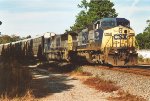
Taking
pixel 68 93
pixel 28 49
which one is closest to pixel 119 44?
pixel 68 93

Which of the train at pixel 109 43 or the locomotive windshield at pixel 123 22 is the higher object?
the locomotive windshield at pixel 123 22

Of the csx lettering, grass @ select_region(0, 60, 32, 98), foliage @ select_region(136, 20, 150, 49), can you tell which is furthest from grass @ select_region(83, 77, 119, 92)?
foliage @ select_region(136, 20, 150, 49)

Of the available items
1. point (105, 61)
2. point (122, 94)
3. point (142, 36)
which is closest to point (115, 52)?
point (105, 61)

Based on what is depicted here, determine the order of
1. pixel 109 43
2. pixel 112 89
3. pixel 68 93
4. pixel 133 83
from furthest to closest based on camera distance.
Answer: pixel 109 43 → pixel 133 83 → pixel 112 89 → pixel 68 93

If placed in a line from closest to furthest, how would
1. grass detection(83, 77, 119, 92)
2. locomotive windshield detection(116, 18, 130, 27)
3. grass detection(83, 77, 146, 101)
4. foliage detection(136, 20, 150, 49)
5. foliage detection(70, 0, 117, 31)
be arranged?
grass detection(83, 77, 146, 101) < grass detection(83, 77, 119, 92) < locomotive windshield detection(116, 18, 130, 27) < foliage detection(70, 0, 117, 31) < foliage detection(136, 20, 150, 49)

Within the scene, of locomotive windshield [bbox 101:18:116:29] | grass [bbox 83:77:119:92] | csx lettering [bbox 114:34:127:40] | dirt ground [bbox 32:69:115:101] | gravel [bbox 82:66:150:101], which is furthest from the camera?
A: locomotive windshield [bbox 101:18:116:29]

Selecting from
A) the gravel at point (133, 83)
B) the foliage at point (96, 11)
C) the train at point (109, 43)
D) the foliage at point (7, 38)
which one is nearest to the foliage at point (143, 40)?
the foliage at point (96, 11)

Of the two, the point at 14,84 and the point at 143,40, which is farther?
the point at 143,40

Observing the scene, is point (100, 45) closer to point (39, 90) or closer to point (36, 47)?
point (39, 90)

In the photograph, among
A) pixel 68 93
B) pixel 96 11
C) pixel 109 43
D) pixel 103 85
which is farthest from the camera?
pixel 96 11

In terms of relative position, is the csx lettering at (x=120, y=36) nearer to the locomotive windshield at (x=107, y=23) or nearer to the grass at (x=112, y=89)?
the locomotive windshield at (x=107, y=23)

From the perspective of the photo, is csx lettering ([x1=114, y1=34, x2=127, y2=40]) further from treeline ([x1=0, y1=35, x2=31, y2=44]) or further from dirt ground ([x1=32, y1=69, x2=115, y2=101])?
treeline ([x1=0, y1=35, x2=31, y2=44])

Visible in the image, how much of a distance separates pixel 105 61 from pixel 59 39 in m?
15.0

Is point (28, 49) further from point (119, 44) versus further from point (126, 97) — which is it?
point (126, 97)
